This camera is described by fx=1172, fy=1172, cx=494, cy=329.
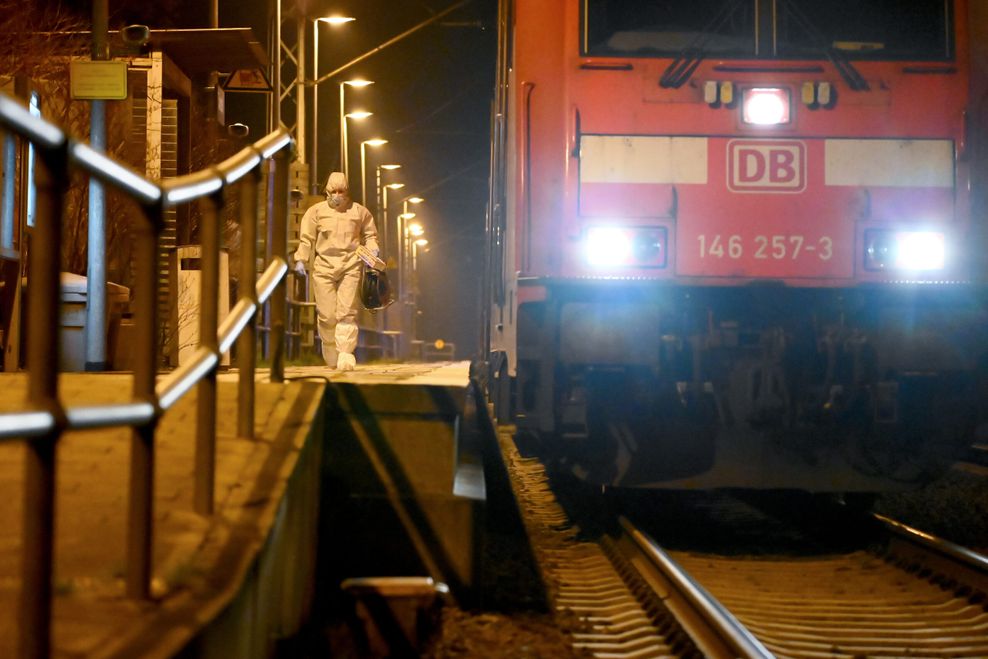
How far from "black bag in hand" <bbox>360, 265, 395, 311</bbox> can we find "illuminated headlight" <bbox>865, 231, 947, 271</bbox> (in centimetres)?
387

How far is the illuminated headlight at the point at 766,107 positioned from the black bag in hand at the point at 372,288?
3449mm

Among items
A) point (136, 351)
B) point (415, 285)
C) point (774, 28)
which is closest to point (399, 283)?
point (415, 285)

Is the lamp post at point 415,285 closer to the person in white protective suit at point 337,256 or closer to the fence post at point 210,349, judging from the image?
the person in white protective suit at point 337,256

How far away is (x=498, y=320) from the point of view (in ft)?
25.7

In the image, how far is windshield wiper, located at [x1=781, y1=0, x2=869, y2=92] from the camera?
6305 mm

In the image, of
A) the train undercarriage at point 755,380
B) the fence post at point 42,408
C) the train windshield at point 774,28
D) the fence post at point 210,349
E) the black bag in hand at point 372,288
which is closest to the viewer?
the fence post at point 42,408

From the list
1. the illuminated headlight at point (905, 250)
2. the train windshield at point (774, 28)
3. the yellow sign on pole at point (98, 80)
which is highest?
the yellow sign on pole at point (98, 80)

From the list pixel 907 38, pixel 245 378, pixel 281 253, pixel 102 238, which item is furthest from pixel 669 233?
pixel 102 238

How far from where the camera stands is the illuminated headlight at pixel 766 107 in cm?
632

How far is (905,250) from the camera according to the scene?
6203mm

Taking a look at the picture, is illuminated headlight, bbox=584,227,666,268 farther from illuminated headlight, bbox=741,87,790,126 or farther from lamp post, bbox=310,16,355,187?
lamp post, bbox=310,16,355,187

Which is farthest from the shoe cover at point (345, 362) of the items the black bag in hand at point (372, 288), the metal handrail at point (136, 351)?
the metal handrail at point (136, 351)

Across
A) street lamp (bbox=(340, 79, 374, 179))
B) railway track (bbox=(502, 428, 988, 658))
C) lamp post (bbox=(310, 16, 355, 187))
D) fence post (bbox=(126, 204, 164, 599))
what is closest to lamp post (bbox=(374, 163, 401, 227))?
street lamp (bbox=(340, 79, 374, 179))

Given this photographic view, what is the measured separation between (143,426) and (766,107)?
4.48 metres
